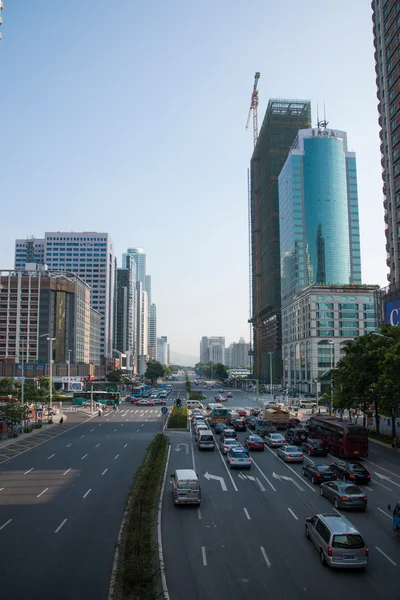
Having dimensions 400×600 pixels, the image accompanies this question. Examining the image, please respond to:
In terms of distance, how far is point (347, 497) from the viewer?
23.4 m

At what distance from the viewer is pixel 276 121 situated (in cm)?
18288

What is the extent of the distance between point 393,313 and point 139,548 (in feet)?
181

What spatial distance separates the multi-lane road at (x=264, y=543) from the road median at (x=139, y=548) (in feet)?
2.05

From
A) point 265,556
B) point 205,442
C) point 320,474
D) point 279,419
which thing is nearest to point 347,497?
point 320,474

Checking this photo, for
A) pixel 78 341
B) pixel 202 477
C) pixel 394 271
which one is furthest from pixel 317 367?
pixel 202 477

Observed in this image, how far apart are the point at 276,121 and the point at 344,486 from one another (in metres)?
179

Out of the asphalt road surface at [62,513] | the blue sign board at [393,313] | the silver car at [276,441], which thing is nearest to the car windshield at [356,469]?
the silver car at [276,441]

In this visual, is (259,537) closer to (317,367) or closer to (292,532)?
(292,532)

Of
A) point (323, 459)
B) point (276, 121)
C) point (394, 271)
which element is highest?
point (276, 121)

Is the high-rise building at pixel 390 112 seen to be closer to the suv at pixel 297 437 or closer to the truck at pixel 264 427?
the truck at pixel 264 427

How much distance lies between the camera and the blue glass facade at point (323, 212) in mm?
139375

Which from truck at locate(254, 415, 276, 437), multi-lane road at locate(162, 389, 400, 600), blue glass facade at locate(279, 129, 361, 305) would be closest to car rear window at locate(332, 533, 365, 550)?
multi-lane road at locate(162, 389, 400, 600)

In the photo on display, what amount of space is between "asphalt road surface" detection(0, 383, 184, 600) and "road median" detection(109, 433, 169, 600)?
0.47 metres

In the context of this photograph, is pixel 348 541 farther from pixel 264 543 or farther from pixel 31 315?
pixel 31 315
